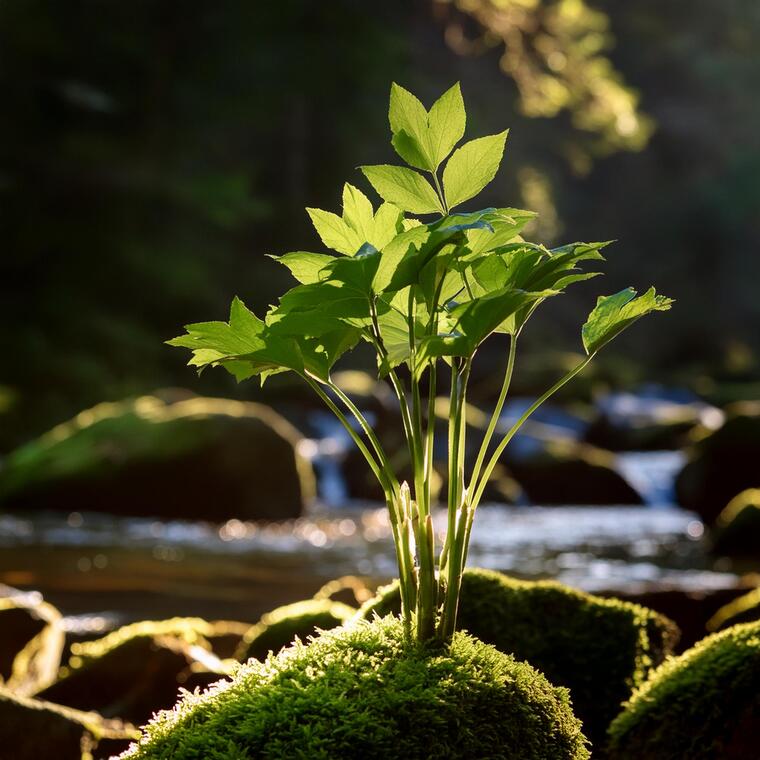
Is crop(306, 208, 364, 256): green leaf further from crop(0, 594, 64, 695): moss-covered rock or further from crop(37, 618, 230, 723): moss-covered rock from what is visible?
crop(0, 594, 64, 695): moss-covered rock

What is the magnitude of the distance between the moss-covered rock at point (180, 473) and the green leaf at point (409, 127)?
11117 mm

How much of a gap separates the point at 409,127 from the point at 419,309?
1.33 ft

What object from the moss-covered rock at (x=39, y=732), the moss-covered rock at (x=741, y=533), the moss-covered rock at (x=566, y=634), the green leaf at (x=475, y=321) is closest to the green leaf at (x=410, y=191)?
the green leaf at (x=475, y=321)

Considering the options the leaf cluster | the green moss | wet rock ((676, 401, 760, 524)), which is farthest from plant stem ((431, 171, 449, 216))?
wet rock ((676, 401, 760, 524))

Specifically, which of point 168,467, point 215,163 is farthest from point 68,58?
point 168,467

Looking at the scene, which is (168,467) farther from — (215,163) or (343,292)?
(215,163)

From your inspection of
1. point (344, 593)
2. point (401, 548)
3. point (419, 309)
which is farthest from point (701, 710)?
point (344, 593)

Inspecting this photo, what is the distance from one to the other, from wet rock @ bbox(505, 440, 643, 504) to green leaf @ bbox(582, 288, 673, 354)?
13.7 meters

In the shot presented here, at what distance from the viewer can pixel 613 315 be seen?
8.18 feet

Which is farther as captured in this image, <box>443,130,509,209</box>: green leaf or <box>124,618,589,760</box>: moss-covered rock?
<box>443,130,509,209</box>: green leaf

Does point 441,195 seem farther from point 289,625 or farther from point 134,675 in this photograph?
point 134,675

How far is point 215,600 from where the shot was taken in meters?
8.45

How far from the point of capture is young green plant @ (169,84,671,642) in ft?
7.61

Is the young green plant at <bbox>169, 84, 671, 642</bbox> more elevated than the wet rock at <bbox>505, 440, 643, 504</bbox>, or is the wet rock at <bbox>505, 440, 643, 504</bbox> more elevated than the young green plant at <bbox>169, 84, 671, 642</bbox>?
the wet rock at <bbox>505, 440, 643, 504</bbox>
